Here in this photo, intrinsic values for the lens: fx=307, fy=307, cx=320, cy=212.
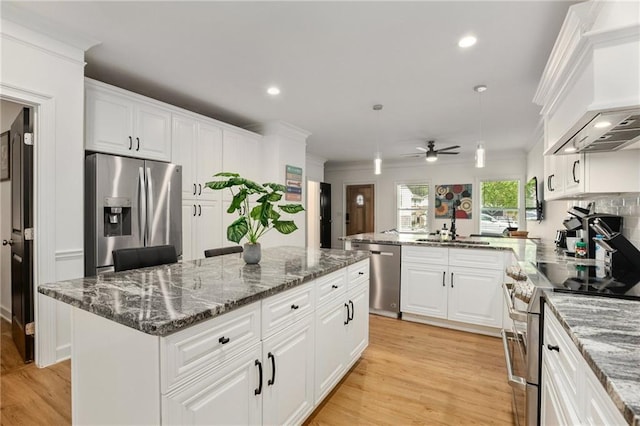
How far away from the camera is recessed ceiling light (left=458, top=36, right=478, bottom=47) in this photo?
2240 mm

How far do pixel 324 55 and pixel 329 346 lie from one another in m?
2.23

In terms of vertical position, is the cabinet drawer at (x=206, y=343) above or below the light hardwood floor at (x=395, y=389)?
above

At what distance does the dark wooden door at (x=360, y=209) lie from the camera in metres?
8.26

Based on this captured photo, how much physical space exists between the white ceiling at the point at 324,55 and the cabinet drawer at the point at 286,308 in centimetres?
174

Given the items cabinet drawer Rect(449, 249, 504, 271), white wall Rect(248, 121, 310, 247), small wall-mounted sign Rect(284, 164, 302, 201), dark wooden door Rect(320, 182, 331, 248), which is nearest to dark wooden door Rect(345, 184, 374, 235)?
dark wooden door Rect(320, 182, 331, 248)

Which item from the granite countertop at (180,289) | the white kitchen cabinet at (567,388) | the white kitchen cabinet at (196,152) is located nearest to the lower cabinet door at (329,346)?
the granite countertop at (180,289)

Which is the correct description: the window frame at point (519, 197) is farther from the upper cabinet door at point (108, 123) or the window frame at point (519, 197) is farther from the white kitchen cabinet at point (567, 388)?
the upper cabinet door at point (108, 123)

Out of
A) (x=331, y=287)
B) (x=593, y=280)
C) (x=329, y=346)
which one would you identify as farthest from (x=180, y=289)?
(x=593, y=280)

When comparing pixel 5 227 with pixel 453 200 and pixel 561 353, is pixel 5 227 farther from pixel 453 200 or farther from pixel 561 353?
pixel 453 200

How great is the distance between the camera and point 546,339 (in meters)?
1.36

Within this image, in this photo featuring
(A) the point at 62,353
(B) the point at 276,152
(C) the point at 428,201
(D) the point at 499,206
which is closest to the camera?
(A) the point at 62,353

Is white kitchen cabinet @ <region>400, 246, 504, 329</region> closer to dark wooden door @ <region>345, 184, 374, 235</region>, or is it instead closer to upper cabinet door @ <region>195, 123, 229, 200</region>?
upper cabinet door @ <region>195, 123, 229, 200</region>

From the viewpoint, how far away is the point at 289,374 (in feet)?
5.13

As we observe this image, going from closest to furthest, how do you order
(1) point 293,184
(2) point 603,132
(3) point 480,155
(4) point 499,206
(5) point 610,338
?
(5) point 610,338 < (2) point 603,132 < (3) point 480,155 < (1) point 293,184 < (4) point 499,206
